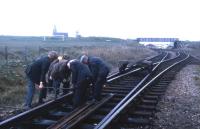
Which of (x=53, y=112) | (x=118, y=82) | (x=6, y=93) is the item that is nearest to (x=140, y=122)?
(x=53, y=112)

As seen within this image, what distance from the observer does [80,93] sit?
35.3 ft

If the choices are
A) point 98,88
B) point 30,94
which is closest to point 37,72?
point 30,94

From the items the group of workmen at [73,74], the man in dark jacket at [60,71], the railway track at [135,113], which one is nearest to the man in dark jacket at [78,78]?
the group of workmen at [73,74]

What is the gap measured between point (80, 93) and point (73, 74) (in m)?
0.55

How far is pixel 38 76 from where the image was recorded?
11.8 meters

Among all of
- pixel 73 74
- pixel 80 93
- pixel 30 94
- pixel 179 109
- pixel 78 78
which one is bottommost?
pixel 179 109

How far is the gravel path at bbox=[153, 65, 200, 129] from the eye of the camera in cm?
962

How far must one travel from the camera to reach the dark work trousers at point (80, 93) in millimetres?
10641

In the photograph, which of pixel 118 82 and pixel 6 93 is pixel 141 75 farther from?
pixel 6 93

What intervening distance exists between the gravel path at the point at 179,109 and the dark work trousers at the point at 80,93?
2.05 m

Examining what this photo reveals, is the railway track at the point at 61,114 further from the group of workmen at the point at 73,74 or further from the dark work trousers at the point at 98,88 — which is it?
the group of workmen at the point at 73,74

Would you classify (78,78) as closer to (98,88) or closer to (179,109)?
(98,88)

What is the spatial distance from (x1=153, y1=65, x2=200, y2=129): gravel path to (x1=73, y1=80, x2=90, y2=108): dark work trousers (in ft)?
6.72

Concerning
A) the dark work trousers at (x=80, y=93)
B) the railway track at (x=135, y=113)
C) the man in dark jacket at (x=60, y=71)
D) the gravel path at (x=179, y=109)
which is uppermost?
the man in dark jacket at (x=60, y=71)
